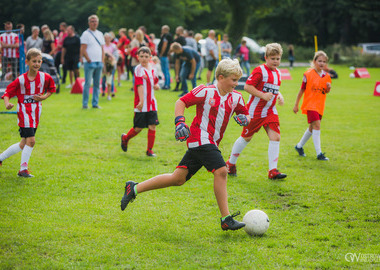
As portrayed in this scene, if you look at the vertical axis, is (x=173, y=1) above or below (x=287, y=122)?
above

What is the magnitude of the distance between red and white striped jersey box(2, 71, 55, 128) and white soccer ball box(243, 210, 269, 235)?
3572 mm

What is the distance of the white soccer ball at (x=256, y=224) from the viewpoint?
15.1 feet

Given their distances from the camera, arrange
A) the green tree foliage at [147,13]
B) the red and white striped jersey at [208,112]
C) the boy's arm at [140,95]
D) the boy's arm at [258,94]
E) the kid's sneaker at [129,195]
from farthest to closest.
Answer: the green tree foliage at [147,13]
the boy's arm at [140,95]
the boy's arm at [258,94]
the kid's sneaker at [129,195]
the red and white striped jersey at [208,112]

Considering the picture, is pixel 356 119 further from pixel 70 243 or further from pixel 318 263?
pixel 70 243

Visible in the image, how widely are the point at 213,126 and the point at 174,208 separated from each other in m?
1.23

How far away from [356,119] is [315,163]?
5078 mm

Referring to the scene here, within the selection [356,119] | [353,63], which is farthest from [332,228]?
[353,63]

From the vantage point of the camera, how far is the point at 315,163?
7816 mm

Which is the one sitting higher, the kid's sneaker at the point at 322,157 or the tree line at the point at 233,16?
the tree line at the point at 233,16

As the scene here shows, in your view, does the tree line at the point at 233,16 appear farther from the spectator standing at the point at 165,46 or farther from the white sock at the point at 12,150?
the white sock at the point at 12,150

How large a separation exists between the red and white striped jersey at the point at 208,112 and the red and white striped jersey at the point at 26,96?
2.84 m

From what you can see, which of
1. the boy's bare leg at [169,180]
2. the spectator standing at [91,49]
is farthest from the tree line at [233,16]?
the boy's bare leg at [169,180]

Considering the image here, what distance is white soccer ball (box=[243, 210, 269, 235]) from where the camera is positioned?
4594 millimetres

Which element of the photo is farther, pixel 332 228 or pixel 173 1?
pixel 173 1
